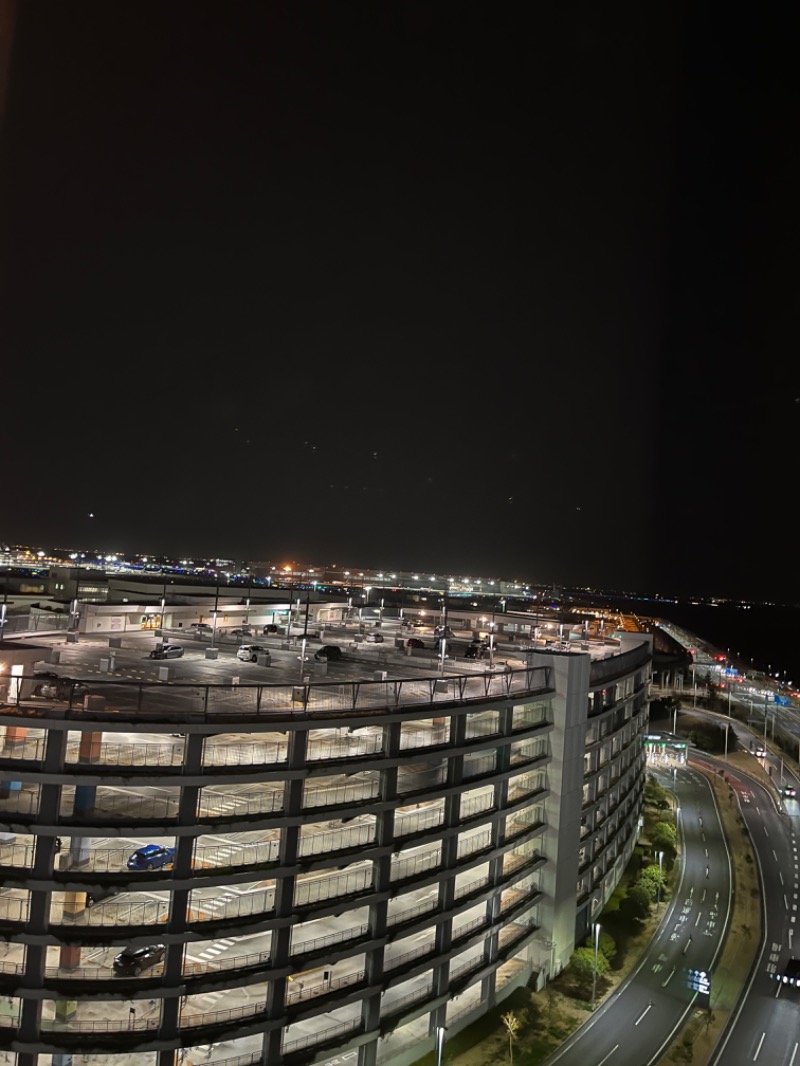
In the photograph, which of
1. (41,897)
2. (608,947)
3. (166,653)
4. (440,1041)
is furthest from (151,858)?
(608,947)

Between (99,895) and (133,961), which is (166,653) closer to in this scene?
(99,895)

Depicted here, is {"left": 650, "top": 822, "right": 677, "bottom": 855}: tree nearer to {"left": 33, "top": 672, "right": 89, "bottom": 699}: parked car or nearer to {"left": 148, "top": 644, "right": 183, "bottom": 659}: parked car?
{"left": 148, "top": 644, "right": 183, "bottom": 659}: parked car

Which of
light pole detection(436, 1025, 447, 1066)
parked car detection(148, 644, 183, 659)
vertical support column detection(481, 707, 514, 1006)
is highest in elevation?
parked car detection(148, 644, 183, 659)

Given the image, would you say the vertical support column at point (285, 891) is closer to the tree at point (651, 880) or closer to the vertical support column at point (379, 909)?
the vertical support column at point (379, 909)

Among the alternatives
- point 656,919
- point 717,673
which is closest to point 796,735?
point 717,673

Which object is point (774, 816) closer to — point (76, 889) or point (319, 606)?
point (319, 606)

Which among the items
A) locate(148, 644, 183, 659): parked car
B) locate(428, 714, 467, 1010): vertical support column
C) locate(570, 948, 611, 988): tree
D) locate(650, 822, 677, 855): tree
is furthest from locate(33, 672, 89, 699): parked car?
locate(650, 822, 677, 855): tree

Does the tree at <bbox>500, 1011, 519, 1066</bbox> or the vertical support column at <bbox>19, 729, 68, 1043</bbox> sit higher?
the vertical support column at <bbox>19, 729, 68, 1043</bbox>
